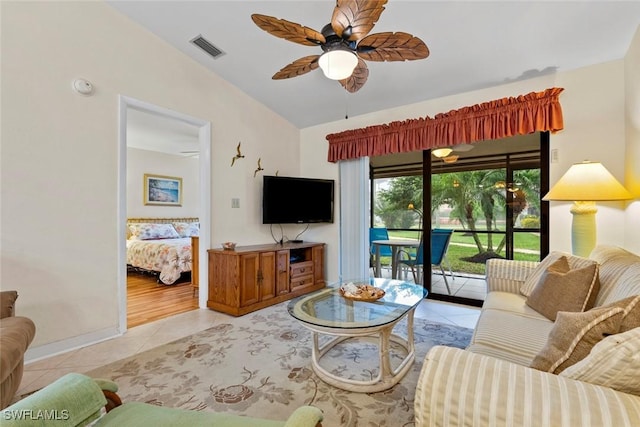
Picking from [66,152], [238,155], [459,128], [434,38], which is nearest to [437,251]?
[459,128]

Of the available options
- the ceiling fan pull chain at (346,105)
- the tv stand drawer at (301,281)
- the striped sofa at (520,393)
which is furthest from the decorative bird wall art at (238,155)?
the striped sofa at (520,393)

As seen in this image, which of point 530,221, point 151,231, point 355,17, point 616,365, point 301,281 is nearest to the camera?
point 616,365

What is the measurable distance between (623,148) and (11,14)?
5099 mm

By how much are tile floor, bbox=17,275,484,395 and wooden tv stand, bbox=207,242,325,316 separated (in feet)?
0.65

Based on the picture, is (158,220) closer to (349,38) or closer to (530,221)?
(349,38)

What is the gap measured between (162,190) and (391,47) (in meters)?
5.85

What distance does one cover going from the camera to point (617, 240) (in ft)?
8.38

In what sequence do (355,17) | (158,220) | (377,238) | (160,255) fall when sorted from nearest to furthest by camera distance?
(355,17)
(377,238)
(160,255)
(158,220)

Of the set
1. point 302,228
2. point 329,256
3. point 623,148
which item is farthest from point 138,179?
point 623,148

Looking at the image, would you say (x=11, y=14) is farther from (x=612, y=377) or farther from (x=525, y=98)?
(x=525, y=98)

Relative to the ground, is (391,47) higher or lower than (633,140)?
higher

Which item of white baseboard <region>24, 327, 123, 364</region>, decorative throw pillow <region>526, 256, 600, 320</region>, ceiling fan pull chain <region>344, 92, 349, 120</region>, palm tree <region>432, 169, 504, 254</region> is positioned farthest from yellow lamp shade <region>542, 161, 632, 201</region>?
white baseboard <region>24, 327, 123, 364</region>

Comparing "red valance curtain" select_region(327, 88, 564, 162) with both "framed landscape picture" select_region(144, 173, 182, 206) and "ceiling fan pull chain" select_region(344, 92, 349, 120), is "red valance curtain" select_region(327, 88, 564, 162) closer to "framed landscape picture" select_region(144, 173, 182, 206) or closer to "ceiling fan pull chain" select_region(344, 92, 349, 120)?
"ceiling fan pull chain" select_region(344, 92, 349, 120)

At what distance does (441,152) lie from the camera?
3512 mm
